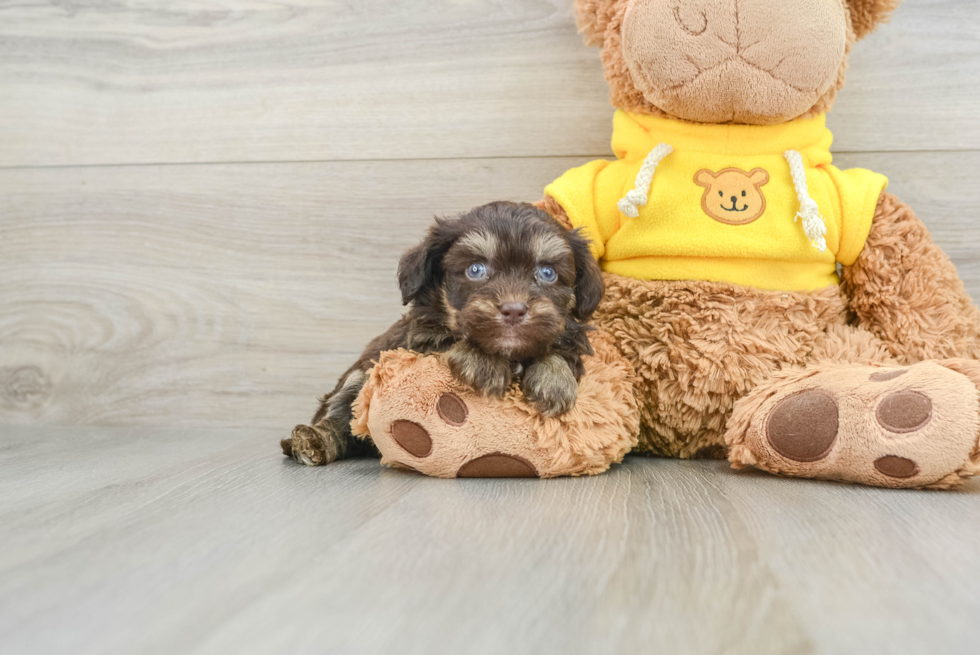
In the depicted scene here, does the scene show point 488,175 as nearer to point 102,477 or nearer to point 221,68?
point 221,68

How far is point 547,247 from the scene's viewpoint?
1427 millimetres

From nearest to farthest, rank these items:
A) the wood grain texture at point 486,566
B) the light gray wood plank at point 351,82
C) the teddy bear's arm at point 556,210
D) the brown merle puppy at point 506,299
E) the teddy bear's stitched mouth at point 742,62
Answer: the wood grain texture at point 486,566
the brown merle puppy at point 506,299
the teddy bear's stitched mouth at point 742,62
the teddy bear's arm at point 556,210
the light gray wood plank at point 351,82

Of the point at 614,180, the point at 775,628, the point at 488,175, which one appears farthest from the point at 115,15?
the point at 775,628

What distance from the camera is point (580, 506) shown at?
3.96 feet

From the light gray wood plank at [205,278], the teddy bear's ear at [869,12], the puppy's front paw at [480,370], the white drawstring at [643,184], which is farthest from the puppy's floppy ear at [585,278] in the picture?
the teddy bear's ear at [869,12]

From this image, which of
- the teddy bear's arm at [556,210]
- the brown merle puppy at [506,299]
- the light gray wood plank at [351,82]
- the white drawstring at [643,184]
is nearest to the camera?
the brown merle puppy at [506,299]

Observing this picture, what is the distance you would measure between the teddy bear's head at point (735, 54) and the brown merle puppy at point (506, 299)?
1.22 feet

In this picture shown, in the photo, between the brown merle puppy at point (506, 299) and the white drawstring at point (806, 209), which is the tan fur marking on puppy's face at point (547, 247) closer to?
the brown merle puppy at point (506, 299)

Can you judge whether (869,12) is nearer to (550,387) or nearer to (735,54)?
(735,54)

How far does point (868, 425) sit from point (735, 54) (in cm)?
75

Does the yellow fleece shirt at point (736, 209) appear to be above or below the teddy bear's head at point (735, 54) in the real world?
below

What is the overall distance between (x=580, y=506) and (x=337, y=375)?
1.15 m

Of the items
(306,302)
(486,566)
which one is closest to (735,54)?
(486,566)

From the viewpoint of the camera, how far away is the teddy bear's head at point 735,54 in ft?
4.75
